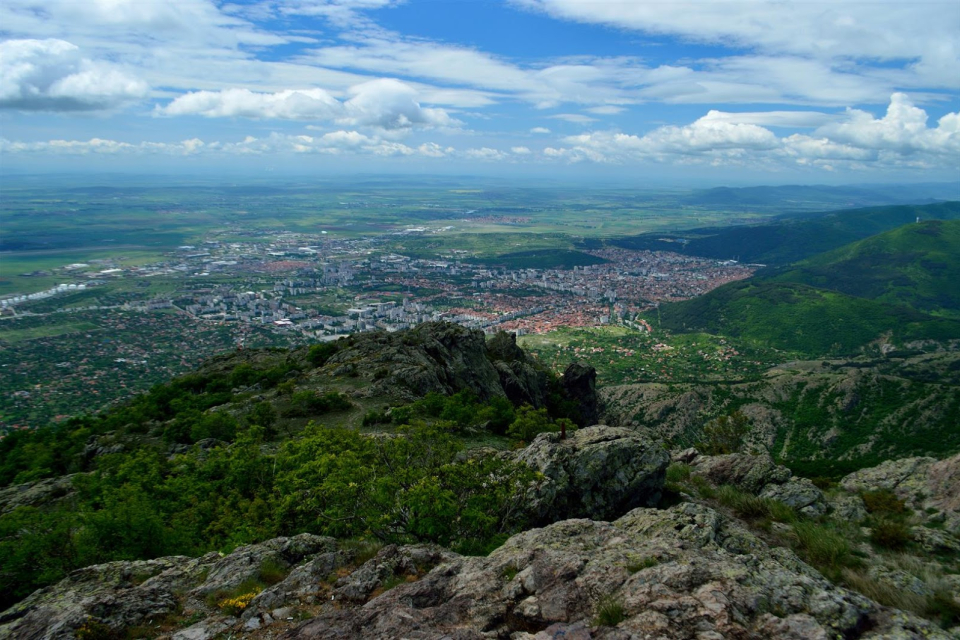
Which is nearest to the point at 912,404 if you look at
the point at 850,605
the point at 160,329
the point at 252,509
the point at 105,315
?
the point at 850,605

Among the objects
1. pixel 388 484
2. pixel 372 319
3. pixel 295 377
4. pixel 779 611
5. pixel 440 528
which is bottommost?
pixel 372 319

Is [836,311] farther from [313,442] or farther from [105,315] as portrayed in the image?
[105,315]

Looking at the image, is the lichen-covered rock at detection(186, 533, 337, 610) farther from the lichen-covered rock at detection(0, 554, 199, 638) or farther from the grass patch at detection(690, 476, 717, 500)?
the grass patch at detection(690, 476, 717, 500)

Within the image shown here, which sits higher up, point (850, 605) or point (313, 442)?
point (850, 605)

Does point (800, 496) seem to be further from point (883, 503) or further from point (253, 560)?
point (253, 560)

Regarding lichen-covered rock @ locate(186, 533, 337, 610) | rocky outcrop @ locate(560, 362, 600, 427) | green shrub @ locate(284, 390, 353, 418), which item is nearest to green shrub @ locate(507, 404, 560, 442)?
green shrub @ locate(284, 390, 353, 418)

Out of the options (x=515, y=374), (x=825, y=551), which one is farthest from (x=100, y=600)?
(x=515, y=374)

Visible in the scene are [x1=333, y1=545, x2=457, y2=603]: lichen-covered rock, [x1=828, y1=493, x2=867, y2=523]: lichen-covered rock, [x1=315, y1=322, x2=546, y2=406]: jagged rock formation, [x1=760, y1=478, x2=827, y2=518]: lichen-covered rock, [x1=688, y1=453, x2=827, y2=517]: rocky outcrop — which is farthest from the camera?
[x1=315, y1=322, x2=546, y2=406]: jagged rock formation
